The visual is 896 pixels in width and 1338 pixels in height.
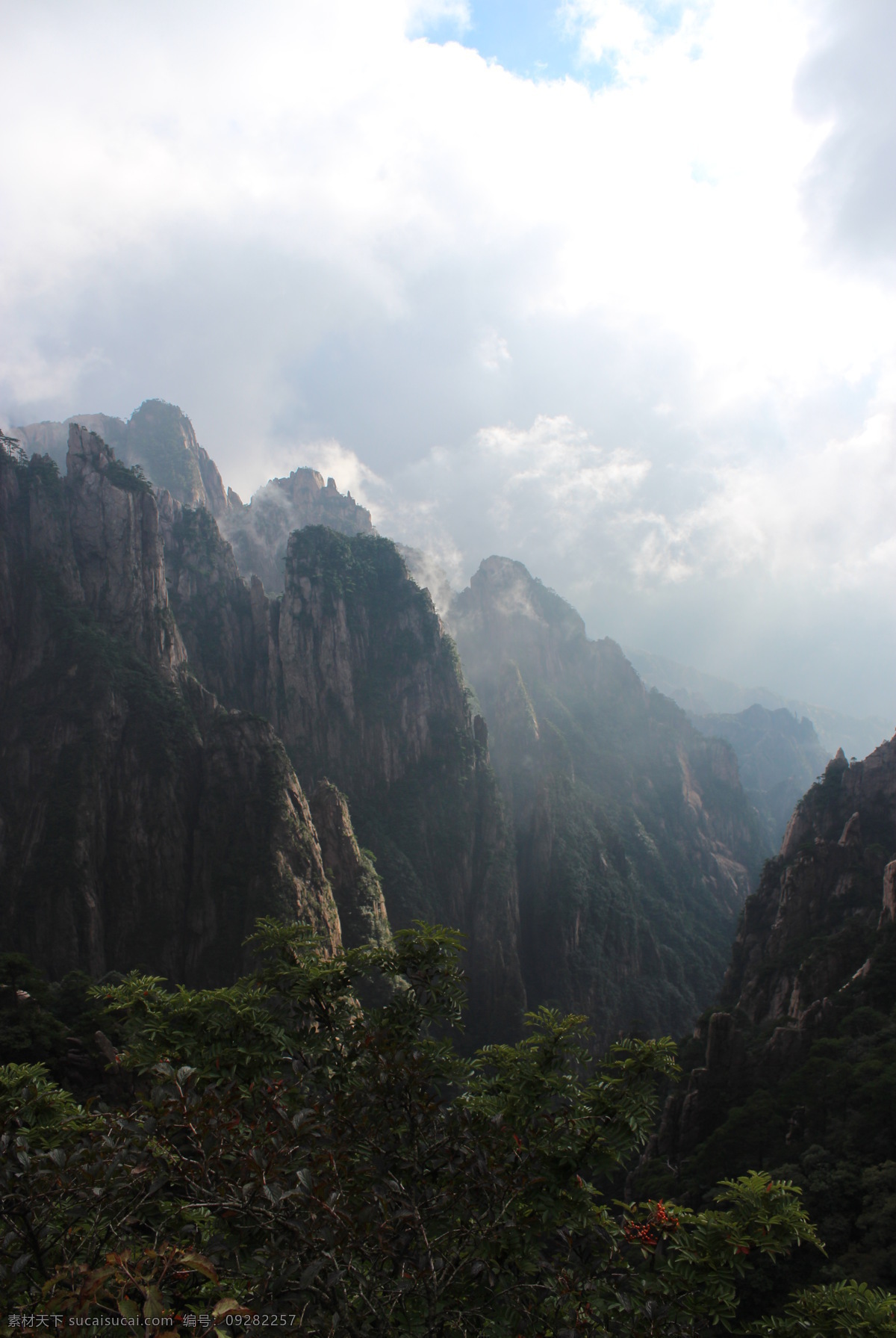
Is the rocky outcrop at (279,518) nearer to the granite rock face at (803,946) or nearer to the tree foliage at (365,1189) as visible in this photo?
the granite rock face at (803,946)

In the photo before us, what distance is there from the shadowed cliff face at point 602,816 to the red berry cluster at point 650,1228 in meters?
69.6

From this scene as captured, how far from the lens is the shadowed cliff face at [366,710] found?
271 ft

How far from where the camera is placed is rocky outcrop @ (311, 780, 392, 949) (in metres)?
57.9

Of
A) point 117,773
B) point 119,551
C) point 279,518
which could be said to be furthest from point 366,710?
point 279,518

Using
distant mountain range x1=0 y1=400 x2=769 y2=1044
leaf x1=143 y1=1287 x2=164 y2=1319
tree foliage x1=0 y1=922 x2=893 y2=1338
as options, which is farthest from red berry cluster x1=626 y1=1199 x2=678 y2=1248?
distant mountain range x1=0 y1=400 x2=769 y2=1044

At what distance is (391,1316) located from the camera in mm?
5453

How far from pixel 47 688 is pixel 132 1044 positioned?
2125 inches

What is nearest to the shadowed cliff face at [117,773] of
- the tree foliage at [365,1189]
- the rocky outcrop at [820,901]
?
the rocky outcrop at [820,901]

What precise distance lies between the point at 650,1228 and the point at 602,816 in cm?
10221

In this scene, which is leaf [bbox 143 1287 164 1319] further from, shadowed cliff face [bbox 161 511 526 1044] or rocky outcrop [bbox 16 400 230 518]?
rocky outcrop [bbox 16 400 230 518]

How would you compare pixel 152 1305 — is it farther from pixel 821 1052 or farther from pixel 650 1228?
pixel 821 1052

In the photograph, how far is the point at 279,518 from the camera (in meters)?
141

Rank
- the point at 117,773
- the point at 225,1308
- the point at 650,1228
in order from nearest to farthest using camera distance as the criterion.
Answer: the point at 225,1308 < the point at 650,1228 < the point at 117,773

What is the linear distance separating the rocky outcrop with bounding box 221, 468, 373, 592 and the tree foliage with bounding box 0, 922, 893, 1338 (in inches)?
4350
